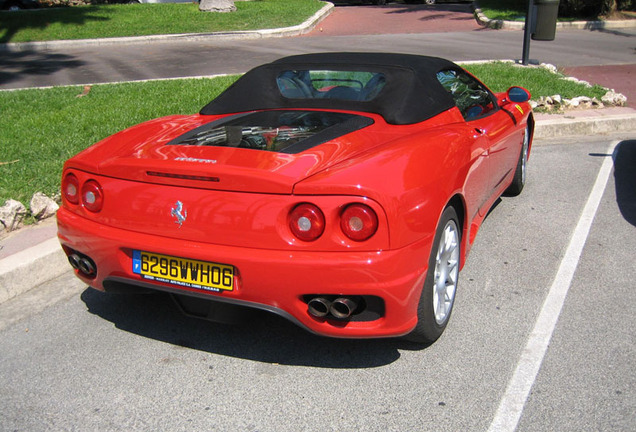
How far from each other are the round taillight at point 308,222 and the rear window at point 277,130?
1.44 ft

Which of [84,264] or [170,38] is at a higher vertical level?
[84,264]

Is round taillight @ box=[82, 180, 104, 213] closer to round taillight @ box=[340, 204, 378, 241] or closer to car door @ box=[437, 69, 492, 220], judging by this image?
round taillight @ box=[340, 204, 378, 241]

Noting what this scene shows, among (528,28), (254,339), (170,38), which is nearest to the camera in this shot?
(254,339)

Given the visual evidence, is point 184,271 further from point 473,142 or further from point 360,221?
point 473,142

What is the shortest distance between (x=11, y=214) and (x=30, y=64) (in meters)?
10.2

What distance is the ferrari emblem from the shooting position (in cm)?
315

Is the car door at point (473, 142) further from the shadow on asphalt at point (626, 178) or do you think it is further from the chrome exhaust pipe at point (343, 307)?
the shadow on asphalt at point (626, 178)

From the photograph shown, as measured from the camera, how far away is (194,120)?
4.36 m

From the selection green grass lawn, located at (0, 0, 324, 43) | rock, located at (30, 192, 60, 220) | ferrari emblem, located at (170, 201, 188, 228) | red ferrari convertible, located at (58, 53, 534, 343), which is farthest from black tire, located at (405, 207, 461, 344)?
green grass lawn, located at (0, 0, 324, 43)

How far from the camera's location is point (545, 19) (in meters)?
12.4

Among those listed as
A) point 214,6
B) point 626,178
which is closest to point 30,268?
point 626,178

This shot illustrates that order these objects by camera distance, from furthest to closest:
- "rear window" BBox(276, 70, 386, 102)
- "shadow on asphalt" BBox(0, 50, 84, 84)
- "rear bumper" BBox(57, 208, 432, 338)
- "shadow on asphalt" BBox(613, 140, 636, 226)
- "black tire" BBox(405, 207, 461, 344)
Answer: "shadow on asphalt" BBox(0, 50, 84, 84), "shadow on asphalt" BBox(613, 140, 636, 226), "rear window" BBox(276, 70, 386, 102), "black tire" BBox(405, 207, 461, 344), "rear bumper" BBox(57, 208, 432, 338)

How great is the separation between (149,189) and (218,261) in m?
0.51

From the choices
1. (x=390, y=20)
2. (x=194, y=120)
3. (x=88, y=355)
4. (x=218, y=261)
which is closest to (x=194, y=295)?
(x=218, y=261)
